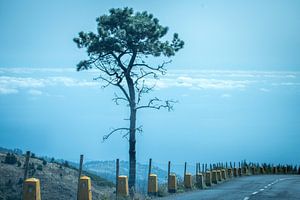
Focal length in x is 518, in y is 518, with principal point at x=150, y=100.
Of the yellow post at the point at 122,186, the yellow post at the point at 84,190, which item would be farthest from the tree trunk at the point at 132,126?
the yellow post at the point at 84,190

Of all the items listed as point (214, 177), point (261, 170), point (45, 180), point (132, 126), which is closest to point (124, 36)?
point (132, 126)

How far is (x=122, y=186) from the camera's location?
73.0 ft

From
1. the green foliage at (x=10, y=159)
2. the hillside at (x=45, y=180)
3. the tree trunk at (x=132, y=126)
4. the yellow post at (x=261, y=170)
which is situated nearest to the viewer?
the tree trunk at (x=132, y=126)

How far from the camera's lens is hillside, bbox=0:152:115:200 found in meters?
69.4

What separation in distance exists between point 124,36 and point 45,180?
4963cm

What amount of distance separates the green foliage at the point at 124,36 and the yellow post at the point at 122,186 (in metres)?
12.9

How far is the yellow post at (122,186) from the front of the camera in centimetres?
2220

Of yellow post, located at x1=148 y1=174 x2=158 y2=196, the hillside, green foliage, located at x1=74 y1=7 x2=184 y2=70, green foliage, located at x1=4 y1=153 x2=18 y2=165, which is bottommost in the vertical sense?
the hillside

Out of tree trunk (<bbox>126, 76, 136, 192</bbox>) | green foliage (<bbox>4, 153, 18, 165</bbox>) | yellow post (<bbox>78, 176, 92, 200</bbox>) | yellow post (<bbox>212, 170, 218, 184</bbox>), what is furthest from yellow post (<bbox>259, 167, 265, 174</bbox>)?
yellow post (<bbox>78, 176, 92, 200</bbox>)

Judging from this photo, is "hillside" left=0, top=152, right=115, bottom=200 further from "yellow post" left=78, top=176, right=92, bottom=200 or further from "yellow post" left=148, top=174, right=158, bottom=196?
"yellow post" left=78, top=176, right=92, bottom=200

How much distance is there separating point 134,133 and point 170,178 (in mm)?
6326

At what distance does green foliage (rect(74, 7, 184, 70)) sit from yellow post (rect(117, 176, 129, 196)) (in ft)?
42.5

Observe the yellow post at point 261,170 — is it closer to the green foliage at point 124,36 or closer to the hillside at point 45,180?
the hillside at point 45,180

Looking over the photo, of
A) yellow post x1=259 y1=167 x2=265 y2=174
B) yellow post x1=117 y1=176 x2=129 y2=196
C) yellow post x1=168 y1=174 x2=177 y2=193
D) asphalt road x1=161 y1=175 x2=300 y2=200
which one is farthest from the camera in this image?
yellow post x1=259 y1=167 x2=265 y2=174
